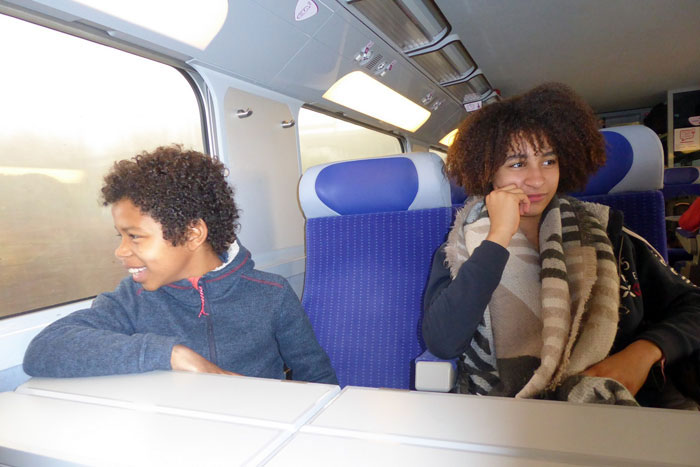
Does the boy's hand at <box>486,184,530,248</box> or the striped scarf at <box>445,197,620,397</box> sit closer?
the striped scarf at <box>445,197,620,397</box>

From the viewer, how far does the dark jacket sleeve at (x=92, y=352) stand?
89 centimetres

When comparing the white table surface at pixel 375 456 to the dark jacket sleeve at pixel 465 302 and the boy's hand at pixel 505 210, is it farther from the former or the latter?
the boy's hand at pixel 505 210

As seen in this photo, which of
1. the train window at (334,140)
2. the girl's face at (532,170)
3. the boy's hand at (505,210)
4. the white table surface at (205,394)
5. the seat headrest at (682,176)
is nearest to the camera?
the white table surface at (205,394)

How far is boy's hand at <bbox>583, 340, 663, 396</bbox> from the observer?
111 centimetres

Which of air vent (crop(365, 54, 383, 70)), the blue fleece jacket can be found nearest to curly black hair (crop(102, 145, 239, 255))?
the blue fleece jacket

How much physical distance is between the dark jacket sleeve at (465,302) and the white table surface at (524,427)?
1.98ft

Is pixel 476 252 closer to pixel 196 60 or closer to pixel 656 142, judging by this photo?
pixel 656 142

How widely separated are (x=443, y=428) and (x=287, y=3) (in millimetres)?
2209

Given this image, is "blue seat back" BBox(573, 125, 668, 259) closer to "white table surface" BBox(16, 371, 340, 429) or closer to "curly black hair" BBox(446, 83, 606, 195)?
"curly black hair" BBox(446, 83, 606, 195)

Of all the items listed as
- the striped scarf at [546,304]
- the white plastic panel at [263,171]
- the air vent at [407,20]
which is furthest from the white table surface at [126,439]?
the air vent at [407,20]

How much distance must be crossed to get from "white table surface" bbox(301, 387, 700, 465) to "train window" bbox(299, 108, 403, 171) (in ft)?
9.49

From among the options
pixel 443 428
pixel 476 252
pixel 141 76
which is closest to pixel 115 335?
pixel 443 428

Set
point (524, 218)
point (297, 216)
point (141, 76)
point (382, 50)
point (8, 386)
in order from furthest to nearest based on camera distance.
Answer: point (382, 50) < point (297, 216) < point (141, 76) < point (524, 218) < point (8, 386)

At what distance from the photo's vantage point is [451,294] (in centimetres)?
123
